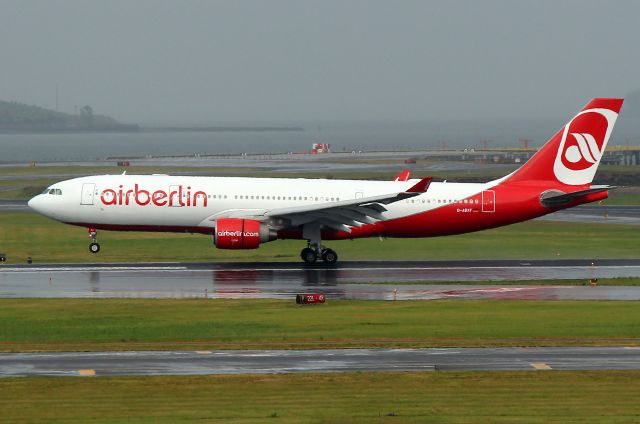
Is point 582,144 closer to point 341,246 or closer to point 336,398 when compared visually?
point 341,246

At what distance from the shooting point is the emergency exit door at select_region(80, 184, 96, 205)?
169 feet

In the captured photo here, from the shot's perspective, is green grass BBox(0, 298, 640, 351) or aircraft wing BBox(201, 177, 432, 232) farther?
aircraft wing BBox(201, 177, 432, 232)

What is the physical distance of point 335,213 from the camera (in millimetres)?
50312

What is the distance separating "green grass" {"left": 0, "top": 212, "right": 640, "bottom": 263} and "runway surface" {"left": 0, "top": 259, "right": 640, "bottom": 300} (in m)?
2.49

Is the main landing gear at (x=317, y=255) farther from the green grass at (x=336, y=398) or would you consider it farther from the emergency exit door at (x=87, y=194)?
the green grass at (x=336, y=398)

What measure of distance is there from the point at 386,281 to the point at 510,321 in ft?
35.6

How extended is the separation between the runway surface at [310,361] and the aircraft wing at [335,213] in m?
18.5

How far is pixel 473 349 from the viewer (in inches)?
1228

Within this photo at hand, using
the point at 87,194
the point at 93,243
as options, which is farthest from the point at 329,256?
the point at 93,243

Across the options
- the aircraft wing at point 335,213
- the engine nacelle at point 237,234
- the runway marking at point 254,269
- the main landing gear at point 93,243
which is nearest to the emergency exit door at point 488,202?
the runway marking at point 254,269

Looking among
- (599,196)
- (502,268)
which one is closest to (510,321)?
(502,268)

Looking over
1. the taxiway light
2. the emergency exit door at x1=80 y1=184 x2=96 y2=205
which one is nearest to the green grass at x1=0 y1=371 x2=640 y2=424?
the taxiway light

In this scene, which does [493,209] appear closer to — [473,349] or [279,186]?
[279,186]

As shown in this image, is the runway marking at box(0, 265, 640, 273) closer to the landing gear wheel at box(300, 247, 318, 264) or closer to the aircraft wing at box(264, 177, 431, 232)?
the landing gear wheel at box(300, 247, 318, 264)
